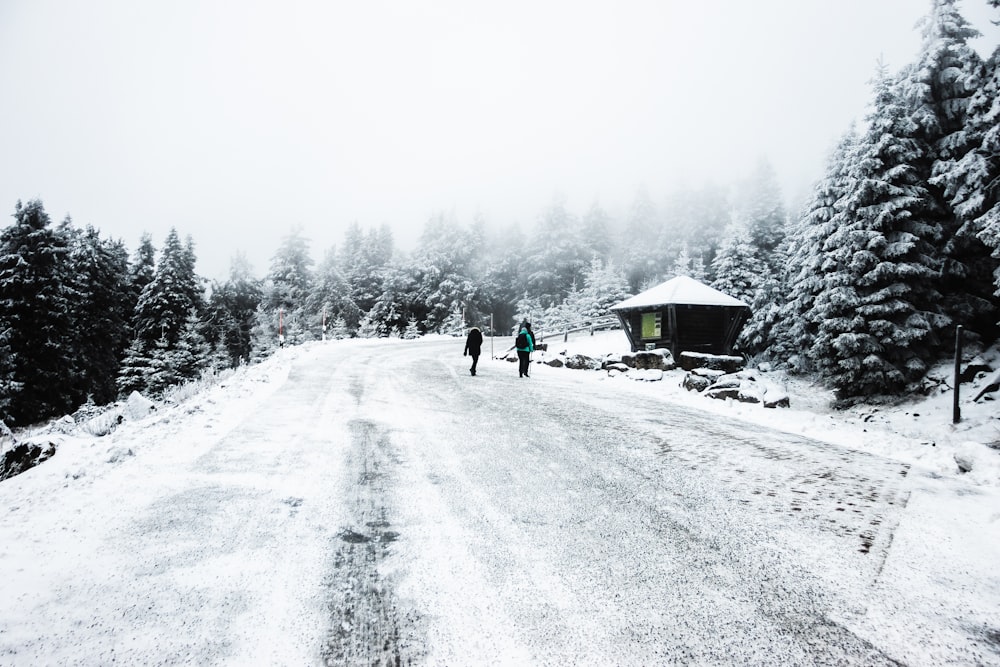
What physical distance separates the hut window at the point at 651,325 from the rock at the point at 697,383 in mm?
9955

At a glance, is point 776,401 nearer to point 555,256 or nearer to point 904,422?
point 904,422

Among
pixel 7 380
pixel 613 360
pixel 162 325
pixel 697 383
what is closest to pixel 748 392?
pixel 697 383

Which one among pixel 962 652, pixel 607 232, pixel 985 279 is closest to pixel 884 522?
pixel 962 652

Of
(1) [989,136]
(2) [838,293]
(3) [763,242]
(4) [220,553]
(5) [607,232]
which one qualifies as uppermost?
(5) [607,232]

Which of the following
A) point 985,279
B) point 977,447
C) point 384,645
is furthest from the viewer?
point 985,279

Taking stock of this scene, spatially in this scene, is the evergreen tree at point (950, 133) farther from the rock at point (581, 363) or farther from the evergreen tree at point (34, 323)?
the evergreen tree at point (34, 323)

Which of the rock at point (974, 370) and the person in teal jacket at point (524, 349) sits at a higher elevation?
the person in teal jacket at point (524, 349)

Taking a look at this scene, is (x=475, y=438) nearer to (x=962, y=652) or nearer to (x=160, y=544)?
(x=160, y=544)

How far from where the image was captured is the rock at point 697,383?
12.3m

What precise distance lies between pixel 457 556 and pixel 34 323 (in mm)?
28271

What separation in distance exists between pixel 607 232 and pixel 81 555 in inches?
2270

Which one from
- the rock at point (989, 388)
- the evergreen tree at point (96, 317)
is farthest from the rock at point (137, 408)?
the evergreen tree at point (96, 317)

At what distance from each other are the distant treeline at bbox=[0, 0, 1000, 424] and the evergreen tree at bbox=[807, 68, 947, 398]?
0.05 metres

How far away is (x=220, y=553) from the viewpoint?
2.90m
